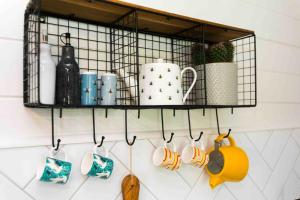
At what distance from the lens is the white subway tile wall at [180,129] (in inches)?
35.0

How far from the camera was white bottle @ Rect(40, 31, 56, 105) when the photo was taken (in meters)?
0.83

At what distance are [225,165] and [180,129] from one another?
21 centimetres

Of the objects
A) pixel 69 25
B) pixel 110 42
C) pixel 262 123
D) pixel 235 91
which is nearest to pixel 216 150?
pixel 235 91

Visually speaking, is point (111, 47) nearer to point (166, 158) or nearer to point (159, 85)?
point (159, 85)

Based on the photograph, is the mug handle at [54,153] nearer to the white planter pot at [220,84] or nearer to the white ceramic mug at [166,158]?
the white ceramic mug at [166,158]

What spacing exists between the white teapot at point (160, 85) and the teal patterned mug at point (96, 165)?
209 mm

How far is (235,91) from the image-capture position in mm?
1174

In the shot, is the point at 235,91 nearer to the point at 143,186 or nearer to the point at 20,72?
the point at 143,186

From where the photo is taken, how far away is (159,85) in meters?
0.98

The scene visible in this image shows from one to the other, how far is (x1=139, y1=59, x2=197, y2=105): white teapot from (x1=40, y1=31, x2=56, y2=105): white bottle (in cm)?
28

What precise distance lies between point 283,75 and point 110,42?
1.07 m

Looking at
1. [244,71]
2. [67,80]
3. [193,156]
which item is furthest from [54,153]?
[244,71]

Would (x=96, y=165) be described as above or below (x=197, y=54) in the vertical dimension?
below

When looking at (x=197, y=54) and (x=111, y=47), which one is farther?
(x=197, y=54)
